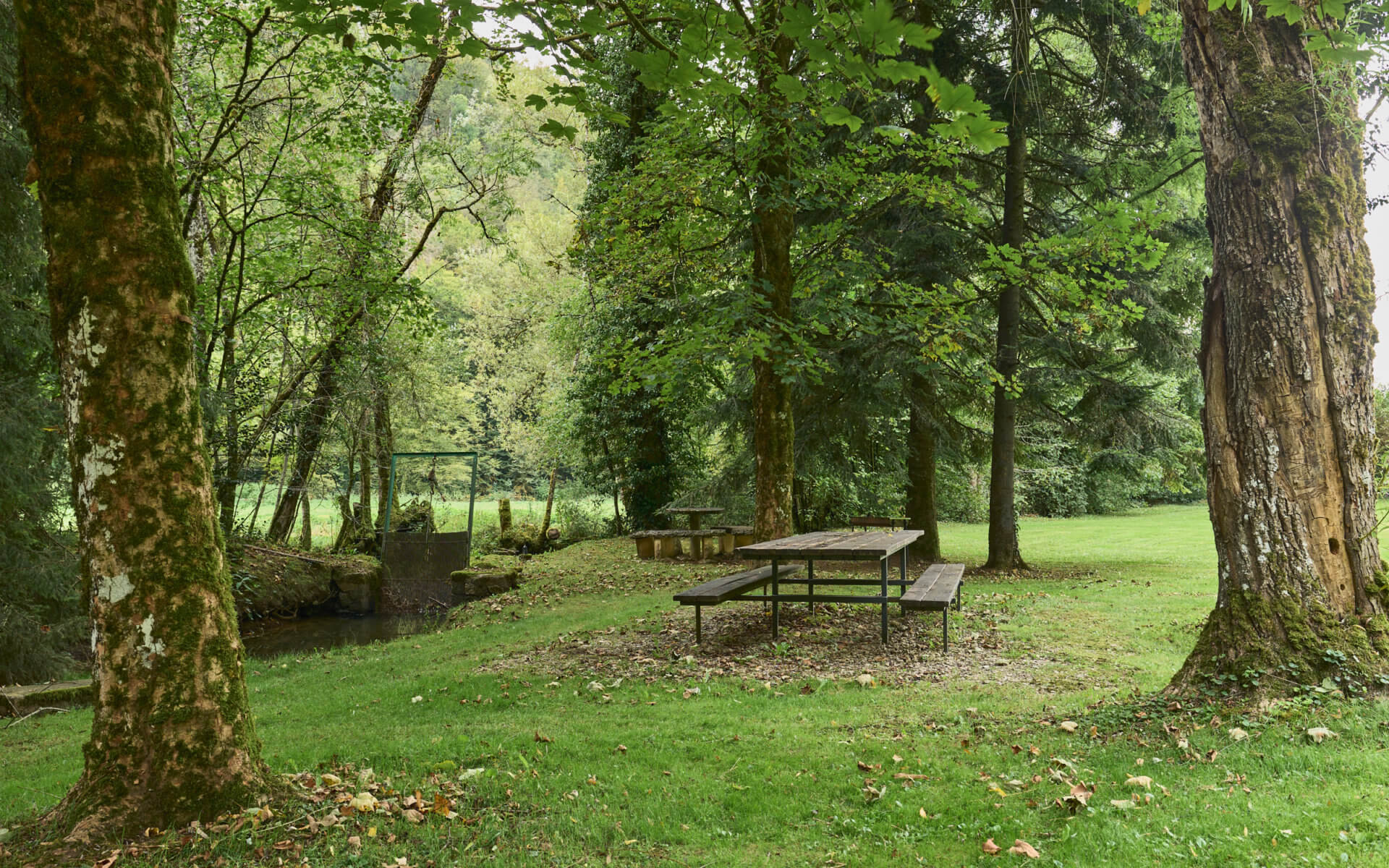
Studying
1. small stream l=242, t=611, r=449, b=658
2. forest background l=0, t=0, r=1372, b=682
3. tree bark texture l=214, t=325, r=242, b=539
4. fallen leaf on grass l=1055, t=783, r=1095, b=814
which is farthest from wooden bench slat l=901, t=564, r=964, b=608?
tree bark texture l=214, t=325, r=242, b=539

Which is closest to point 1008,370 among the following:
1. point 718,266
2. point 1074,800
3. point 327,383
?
point 718,266

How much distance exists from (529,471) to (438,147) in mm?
20858

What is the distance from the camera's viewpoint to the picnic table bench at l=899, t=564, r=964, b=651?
264 inches

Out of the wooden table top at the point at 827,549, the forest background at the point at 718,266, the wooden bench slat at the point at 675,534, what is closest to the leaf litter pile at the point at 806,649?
the wooden table top at the point at 827,549

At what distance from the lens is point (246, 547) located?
13.5 m

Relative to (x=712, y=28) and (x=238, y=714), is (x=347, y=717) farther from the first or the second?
(x=712, y=28)

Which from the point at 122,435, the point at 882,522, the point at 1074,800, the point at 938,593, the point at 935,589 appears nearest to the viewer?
the point at 122,435

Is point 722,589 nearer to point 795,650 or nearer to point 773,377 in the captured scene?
point 795,650

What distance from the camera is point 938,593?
720 cm

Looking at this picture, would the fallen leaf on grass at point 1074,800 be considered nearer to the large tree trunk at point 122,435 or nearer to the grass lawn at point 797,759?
the grass lawn at point 797,759

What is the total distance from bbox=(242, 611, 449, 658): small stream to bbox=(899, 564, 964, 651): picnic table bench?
716 cm

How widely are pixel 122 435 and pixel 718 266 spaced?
34.9 ft

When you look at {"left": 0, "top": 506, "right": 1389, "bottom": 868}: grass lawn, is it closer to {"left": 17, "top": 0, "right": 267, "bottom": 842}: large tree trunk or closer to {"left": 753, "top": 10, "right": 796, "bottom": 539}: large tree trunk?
{"left": 17, "top": 0, "right": 267, "bottom": 842}: large tree trunk

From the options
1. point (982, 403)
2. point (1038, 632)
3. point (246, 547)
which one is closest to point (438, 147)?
point (246, 547)
